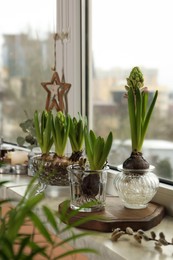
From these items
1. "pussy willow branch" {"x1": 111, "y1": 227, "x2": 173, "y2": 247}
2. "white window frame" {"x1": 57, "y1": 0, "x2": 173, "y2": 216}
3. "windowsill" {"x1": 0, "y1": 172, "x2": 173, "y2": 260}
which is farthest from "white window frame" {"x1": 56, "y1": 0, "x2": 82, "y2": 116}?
"pussy willow branch" {"x1": 111, "y1": 227, "x2": 173, "y2": 247}

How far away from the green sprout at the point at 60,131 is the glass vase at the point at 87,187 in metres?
0.26

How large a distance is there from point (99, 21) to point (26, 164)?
0.68m

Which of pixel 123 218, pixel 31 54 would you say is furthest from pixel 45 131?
pixel 31 54

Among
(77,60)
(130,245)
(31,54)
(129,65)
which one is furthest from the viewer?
(31,54)

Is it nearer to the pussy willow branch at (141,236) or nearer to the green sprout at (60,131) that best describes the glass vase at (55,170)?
the green sprout at (60,131)

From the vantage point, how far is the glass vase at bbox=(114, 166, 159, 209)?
4.05 feet

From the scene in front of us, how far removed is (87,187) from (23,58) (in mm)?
1267

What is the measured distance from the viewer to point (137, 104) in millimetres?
1240

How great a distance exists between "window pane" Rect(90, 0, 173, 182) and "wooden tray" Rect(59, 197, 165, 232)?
0.76 feet

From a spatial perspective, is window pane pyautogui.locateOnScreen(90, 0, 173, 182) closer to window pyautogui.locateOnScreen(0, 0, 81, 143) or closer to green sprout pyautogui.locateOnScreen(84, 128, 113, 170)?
window pyautogui.locateOnScreen(0, 0, 81, 143)

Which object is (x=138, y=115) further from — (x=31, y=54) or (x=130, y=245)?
(x=31, y=54)

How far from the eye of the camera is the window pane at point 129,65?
1.45 metres

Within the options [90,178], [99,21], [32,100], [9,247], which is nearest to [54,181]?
[90,178]

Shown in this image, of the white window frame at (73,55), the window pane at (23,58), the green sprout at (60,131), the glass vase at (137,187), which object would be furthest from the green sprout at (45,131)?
the window pane at (23,58)
